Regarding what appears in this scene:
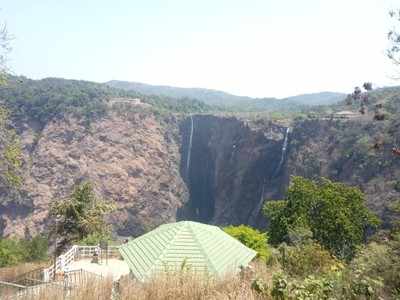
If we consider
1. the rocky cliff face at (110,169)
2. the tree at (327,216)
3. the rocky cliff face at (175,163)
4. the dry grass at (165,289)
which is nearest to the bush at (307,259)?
the dry grass at (165,289)

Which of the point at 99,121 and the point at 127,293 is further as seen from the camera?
the point at 99,121

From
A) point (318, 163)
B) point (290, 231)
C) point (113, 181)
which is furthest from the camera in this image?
point (113, 181)

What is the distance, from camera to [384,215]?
1500 inches

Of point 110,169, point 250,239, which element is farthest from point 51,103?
point 250,239

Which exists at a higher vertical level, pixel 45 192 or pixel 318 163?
pixel 318 163

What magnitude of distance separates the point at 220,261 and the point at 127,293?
6249 millimetres

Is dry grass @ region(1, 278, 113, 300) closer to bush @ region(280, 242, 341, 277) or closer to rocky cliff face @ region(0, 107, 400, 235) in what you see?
bush @ region(280, 242, 341, 277)

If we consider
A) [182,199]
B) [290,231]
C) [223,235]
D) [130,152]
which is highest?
[223,235]

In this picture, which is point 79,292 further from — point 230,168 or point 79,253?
point 230,168

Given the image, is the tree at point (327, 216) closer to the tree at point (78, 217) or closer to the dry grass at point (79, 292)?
the tree at point (78, 217)

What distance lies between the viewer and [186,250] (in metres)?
12.4

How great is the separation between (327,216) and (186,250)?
15404 mm

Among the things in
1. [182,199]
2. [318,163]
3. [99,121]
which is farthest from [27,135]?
[318,163]

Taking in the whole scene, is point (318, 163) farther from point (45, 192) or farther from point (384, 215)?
point (45, 192)
